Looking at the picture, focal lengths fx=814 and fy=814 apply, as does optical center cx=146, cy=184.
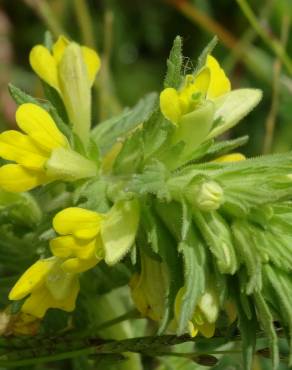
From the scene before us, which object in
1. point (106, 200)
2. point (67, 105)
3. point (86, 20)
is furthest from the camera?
point (86, 20)

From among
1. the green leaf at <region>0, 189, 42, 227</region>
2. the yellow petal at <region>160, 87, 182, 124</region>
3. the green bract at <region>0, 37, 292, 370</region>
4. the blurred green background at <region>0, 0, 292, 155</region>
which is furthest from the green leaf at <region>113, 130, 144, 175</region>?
the blurred green background at <region>0, 0, 292, 155</region>

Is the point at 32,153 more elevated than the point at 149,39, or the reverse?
the point at 149,39

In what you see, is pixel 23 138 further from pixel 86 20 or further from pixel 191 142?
pixel 86 20

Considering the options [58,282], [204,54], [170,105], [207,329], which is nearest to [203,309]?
[207,329]

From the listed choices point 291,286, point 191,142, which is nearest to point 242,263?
point 291,286

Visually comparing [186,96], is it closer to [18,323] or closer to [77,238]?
[77,238]

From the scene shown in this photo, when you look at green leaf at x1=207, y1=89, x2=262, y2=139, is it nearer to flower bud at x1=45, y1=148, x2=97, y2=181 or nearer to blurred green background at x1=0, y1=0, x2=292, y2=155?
flower bud at x1=45, y1=148, x2=97, y2=181
